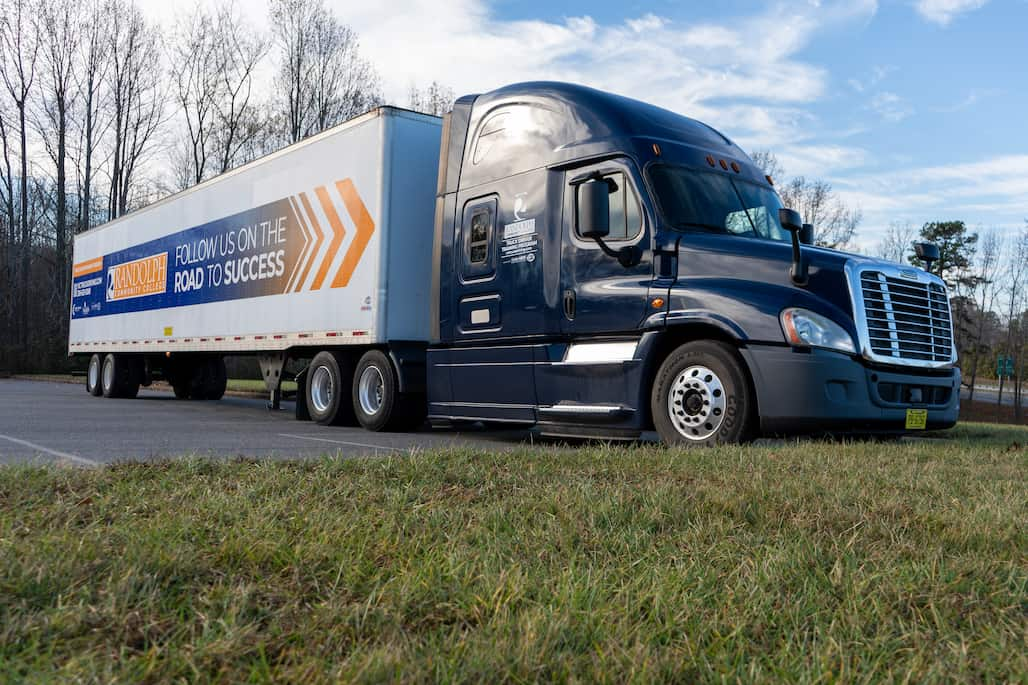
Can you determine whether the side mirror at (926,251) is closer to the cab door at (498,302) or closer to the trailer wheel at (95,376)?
the cab door at (498,302)

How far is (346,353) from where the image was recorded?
11.7 metres

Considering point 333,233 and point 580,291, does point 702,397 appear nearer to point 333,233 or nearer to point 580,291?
point 580,291

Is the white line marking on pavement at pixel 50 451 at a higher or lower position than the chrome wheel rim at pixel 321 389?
lower

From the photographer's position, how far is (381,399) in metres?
10.8

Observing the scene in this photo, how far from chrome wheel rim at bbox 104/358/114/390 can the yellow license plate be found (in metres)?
16.7

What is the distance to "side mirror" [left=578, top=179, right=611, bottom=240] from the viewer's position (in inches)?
314

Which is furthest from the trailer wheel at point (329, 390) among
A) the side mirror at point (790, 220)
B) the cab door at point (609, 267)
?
the side mirror at point (790, 220)

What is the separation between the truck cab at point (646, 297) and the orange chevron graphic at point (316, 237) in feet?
7.99

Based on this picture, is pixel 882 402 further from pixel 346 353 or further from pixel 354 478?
pixel 346 353

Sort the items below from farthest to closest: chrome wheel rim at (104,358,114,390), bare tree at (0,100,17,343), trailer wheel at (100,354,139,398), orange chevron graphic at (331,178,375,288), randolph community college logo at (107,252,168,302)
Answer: bare tree at (0,100,17,343) < chrome wheel rim at (104,358,114,390) < trailer wheel at (100,354,139,398) < randolph community college logo at (107,252,168,302) < orange chevron graphic at (331,178,375,288)

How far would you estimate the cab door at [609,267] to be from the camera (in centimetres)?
799

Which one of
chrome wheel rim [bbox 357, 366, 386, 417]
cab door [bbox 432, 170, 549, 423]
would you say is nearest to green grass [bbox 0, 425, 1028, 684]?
cab door [bbox 432, 170, 549, 423]

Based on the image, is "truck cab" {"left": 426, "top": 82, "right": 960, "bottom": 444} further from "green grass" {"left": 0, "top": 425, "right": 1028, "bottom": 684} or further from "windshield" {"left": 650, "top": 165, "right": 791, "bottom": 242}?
"green grass" {"left": 0, "top": 425, "right": 1028, "bottom": 684}

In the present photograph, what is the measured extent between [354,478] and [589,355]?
3966 mm
